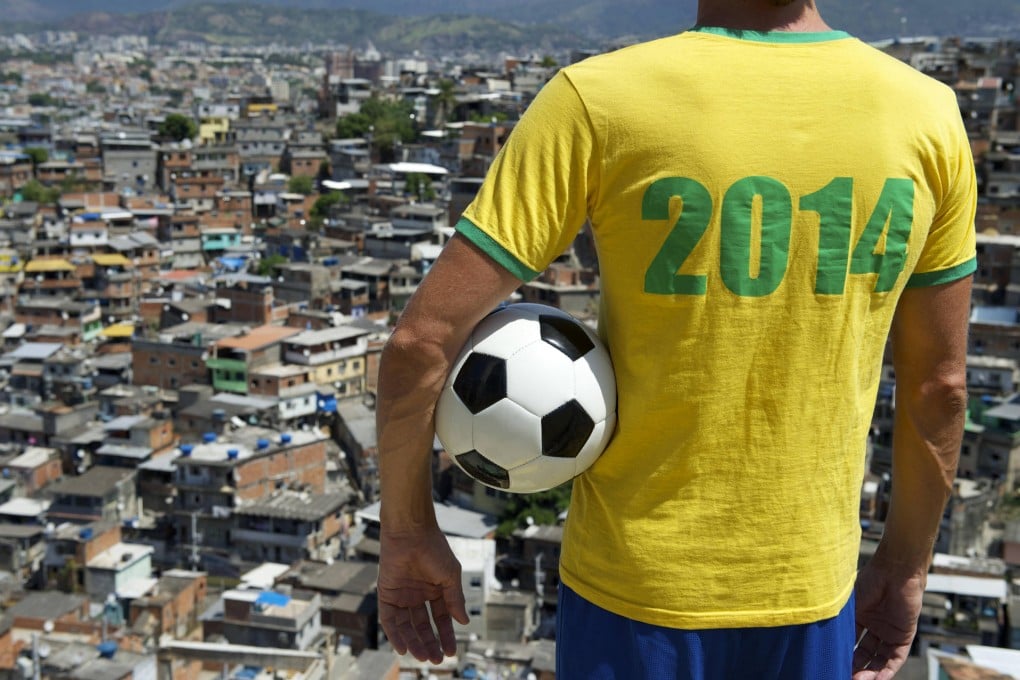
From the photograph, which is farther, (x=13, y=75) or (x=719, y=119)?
(x=13, y=75)

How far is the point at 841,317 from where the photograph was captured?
160 cm

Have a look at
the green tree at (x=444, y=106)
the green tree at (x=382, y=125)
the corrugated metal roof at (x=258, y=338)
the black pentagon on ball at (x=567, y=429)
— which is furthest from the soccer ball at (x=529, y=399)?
the green tree at (x=444, y=106)

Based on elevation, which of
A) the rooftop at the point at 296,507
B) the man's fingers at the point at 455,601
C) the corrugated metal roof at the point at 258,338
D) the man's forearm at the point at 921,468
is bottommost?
the rooftop at the point at 296,507

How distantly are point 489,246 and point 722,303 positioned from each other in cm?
29

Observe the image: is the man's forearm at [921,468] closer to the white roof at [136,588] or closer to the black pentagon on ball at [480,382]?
the black pentagon on ball at [480,382]

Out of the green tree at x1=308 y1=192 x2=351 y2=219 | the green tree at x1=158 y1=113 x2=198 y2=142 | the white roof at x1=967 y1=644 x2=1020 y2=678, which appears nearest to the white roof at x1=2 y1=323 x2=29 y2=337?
the green tree at x1=308 y1=192 x2=351 y2=219

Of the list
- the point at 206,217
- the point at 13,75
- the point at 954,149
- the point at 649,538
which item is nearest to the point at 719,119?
the point at 954,149

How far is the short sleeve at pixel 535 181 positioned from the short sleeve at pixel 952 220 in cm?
47

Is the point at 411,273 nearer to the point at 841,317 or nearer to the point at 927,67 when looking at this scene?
the point at 927,67

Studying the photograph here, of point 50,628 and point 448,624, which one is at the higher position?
point 448,624

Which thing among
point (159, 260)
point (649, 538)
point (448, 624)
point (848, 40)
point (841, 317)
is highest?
point (848, 40)

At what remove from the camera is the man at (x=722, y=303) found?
1.53m

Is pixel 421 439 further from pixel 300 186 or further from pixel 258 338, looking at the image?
pixel 300 186

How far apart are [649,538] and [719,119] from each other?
528 mm
